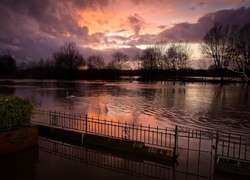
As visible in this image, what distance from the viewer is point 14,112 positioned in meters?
8.59

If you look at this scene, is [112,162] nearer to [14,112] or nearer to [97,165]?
[97,165]

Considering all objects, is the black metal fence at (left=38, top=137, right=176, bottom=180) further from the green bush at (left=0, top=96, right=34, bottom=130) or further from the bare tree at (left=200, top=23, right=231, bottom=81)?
the bare tree at (left=200, top=23, right=231, bottom=81)

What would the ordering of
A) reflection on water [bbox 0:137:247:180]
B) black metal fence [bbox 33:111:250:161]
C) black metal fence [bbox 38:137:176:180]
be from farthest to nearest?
black metal fence [bbox 33:111:250:161], black metal fence [bbox 38:137:176:180], reflection on water [bbox 0:137:247:180]

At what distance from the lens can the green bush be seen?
836 centimetres

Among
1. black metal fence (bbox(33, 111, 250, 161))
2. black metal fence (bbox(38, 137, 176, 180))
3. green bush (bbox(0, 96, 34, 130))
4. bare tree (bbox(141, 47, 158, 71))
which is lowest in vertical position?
black metal fence (bbox(38, 137, 176, 180))

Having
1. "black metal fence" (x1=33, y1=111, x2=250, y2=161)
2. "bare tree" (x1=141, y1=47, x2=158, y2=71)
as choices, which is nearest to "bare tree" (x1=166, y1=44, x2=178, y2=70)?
"bare tree" (x1=141, y1=47, x2=158, y2=71)

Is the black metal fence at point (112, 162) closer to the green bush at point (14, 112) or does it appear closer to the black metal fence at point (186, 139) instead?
the black metal fence at point (186, 139)

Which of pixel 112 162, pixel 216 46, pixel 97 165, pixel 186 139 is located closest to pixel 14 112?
pixel 97 165

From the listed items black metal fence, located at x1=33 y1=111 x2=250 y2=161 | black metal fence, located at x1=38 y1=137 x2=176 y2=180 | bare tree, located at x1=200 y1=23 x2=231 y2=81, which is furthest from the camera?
bare tree, located at x1=200 y1=23 x2=231 y2=81

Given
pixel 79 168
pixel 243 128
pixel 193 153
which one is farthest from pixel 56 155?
pixel 243 128

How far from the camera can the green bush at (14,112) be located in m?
8.36

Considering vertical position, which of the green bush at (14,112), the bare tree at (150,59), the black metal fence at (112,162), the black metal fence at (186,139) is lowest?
the black metal fence at (112,162)

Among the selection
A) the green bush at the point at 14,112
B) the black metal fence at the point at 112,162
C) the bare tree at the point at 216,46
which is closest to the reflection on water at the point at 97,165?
the black metal fence at the point at 112,162

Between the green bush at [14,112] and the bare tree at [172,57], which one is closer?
the green bush at [14,112]
